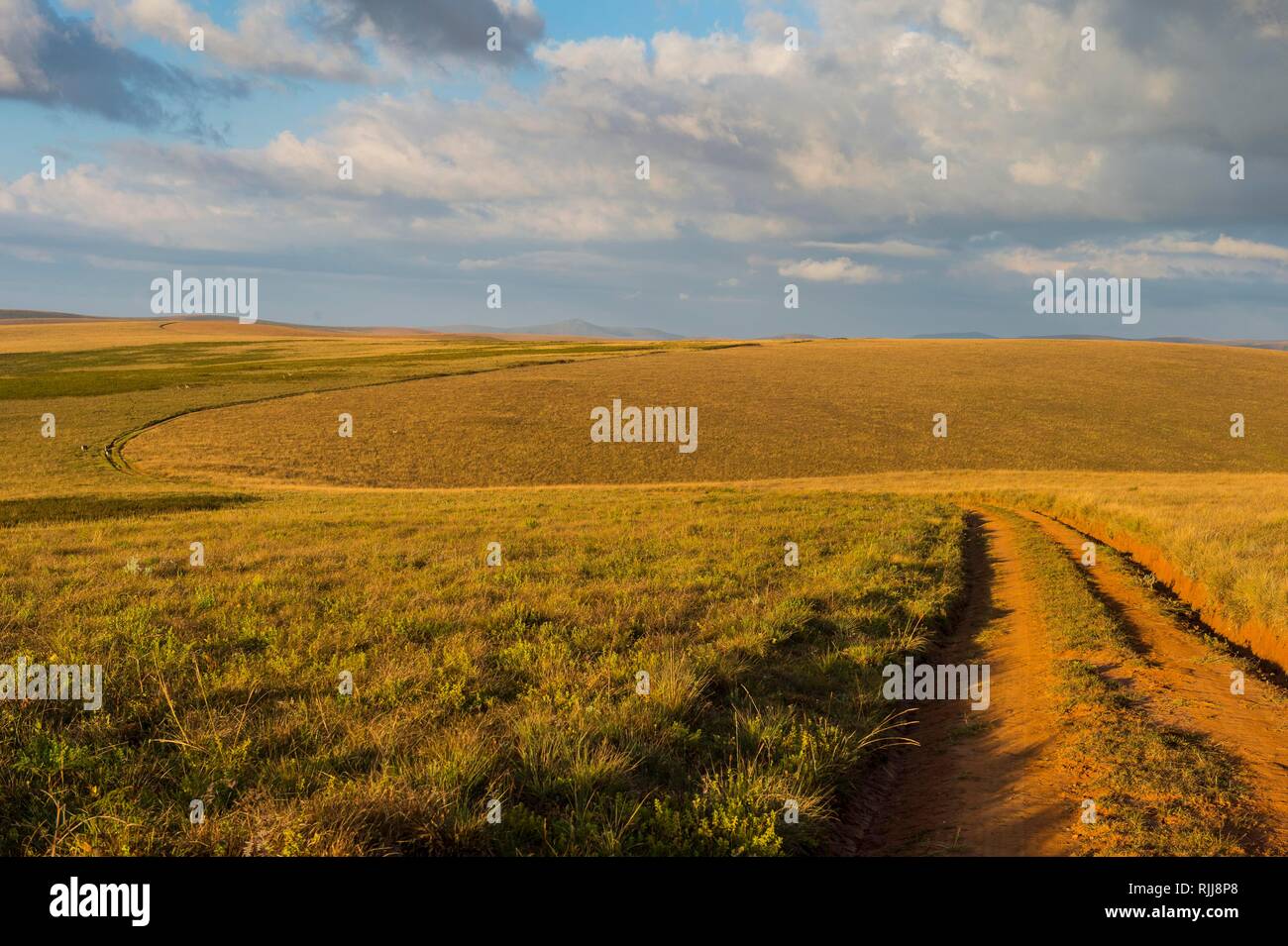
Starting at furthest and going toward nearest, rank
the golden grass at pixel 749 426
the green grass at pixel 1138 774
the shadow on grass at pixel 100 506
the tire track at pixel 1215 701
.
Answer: the golden grass at pixel 749 426 < the shadow on grass at pixel 100 506 < the tire track at pixel 1215 701 < the green grass at pixel 1138 774

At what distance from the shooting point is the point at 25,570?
43.8ft

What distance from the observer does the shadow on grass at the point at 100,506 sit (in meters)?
23.6

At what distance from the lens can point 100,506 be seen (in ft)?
85.1

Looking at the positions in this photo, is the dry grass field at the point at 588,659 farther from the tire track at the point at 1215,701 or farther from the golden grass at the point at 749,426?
the golden grass at the point at 749,426

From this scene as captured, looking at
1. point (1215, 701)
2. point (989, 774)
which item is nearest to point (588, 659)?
point (989, 774)

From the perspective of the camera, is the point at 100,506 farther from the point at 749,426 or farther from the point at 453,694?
the point at 749,426

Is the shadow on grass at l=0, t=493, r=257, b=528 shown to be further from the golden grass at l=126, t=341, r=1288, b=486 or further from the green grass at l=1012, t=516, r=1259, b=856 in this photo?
the green grass at l=1012, t=516, r=1259, b=856

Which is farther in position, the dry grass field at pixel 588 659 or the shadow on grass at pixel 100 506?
the shadow on grass at pixel 100 506

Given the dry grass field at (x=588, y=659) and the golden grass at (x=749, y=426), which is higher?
the golden grass at (x=749, y=426)

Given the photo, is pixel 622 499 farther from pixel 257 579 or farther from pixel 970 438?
pixel 970 438

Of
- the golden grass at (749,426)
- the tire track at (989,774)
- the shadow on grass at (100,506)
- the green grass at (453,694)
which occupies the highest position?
the golden grass at (749,426)

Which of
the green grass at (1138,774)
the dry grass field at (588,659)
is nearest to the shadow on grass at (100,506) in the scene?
the dry grass field at (588,659)

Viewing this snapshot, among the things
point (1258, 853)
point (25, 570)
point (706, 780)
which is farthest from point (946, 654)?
point (25, 570)
